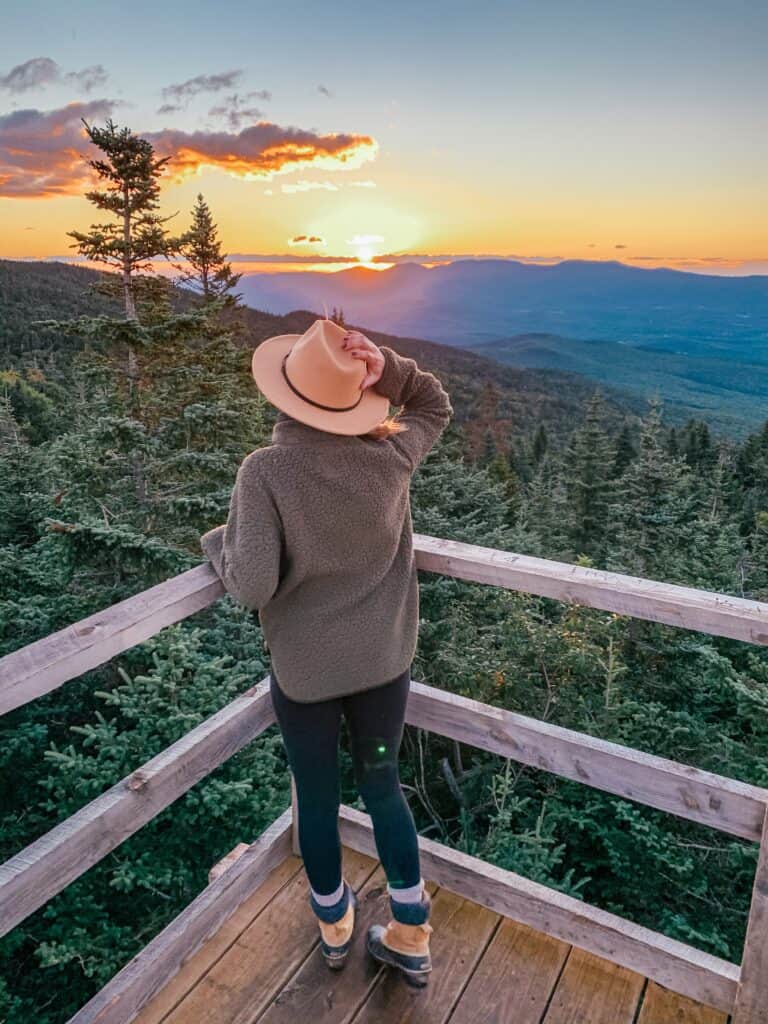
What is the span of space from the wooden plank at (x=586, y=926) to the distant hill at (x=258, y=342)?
40.0 ft

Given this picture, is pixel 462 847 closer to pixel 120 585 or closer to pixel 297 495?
pixel 297 495

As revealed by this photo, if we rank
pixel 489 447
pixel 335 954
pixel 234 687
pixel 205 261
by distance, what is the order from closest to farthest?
pixel 335 954
pixel 234 687
pixel 205 261
pixel 489 447

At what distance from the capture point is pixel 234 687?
439cm

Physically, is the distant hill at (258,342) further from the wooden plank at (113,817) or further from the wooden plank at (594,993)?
the wooden plank at (594,993)

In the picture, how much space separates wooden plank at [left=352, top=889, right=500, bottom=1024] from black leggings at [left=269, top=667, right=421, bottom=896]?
1.07 ft

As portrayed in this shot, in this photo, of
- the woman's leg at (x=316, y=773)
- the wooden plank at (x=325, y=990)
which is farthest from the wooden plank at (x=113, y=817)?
the wooden plank at (x=325, y=990)

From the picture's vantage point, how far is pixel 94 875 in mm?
3686

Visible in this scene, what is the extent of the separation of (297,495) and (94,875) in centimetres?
363

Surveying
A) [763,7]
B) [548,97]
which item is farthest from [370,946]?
[548,97]

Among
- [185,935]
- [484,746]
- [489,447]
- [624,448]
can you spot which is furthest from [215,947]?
[489,447]

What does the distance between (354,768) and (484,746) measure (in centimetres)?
50

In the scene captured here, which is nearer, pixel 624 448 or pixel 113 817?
pixel 113 817

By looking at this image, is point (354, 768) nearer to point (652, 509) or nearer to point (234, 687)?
point (234, 687)

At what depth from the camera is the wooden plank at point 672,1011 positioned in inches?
64.2
